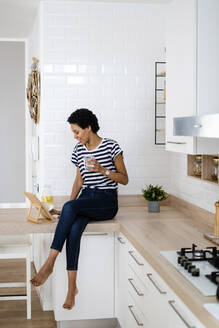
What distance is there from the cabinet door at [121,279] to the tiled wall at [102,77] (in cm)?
100

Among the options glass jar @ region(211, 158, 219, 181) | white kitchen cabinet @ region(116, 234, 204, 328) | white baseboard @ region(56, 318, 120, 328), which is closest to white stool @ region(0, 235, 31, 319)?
white baseboard @ region(56, 318, 120, 328)

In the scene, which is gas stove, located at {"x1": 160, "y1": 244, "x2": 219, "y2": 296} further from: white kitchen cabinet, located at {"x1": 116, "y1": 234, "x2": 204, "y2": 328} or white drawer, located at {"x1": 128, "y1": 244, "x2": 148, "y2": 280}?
white drawer, located at {"x1": 128, "y1": 244, "x2": 148, "y2": 280}

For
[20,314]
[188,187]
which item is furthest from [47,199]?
[188,187]

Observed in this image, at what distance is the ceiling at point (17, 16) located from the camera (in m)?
4.66

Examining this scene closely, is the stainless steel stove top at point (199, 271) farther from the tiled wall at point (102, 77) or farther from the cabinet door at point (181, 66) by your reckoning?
the tiled wall at point (102, 77)

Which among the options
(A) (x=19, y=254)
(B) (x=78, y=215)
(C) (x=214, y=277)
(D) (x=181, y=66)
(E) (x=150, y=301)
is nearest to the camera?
(C) (x=214, y=277)

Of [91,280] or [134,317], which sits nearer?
[134,317]

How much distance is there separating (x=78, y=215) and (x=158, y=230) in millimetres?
621

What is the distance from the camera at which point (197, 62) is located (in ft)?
10.2

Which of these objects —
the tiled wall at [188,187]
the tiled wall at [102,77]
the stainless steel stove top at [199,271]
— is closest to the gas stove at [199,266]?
the stainless steel stove top at [199,271]

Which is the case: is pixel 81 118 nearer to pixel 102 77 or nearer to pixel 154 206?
pixel 102 77

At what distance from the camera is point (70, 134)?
4707 mm

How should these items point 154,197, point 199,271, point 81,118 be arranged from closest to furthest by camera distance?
point 199,271 → point 81,118 → point 154,197

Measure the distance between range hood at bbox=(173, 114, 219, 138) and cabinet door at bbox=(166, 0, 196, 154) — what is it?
0.38m
